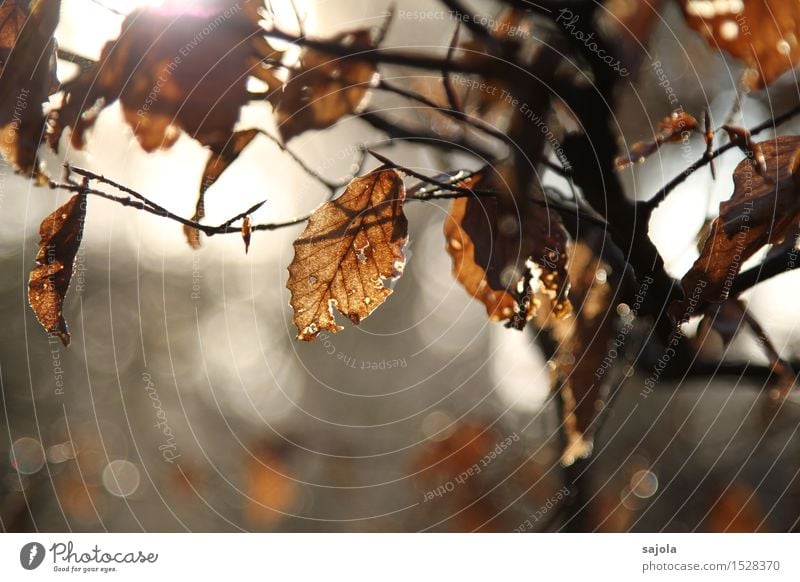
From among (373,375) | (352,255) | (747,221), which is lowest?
(373,375)

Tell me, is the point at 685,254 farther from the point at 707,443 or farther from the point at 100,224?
the point at 100,224

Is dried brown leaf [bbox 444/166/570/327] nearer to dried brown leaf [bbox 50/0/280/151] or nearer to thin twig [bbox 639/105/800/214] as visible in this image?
thin twig [bbox 639/105/800/214]

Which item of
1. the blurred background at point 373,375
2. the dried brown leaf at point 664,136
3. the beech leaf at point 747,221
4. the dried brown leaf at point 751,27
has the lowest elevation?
the blurred background at point 373,375

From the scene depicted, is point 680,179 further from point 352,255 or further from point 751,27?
point 352,255

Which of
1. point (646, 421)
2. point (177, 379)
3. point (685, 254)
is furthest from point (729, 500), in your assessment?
point (177, 379)

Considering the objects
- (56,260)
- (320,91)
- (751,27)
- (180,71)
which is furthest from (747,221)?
(56,260)

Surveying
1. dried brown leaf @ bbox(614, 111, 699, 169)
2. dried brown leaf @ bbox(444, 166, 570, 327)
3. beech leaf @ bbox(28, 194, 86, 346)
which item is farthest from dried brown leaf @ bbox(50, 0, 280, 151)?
dried brown leaf @ bbox(614, 111, 699, 169)

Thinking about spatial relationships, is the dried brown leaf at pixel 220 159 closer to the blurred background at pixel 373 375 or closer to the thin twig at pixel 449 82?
the blurred background at pixel 373 375

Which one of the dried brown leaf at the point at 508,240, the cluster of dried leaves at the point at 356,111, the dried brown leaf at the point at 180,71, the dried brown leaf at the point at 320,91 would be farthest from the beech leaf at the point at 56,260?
the dried brown leaf at the point at 508,240
